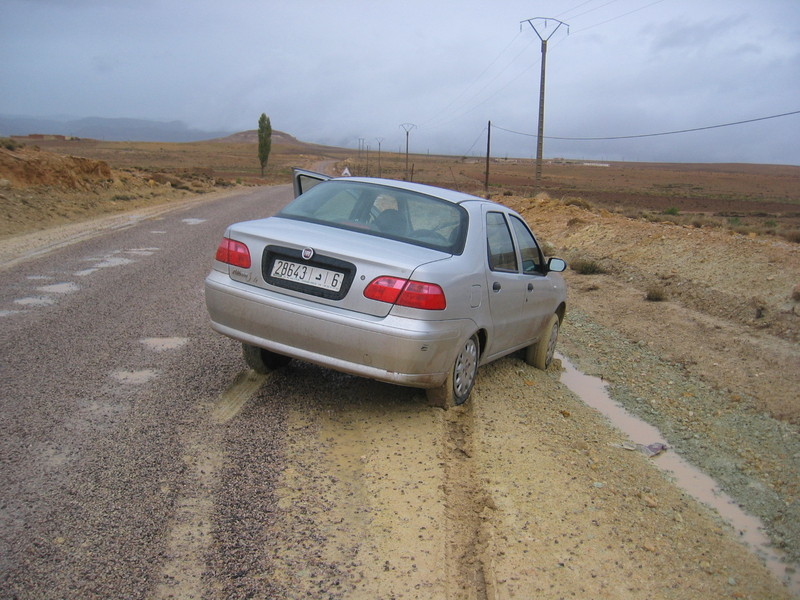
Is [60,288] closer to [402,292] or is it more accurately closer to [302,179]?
[302,179]

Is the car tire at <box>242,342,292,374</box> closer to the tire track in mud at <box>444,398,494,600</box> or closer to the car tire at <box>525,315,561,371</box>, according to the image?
the tire track in mud at <box>444,398,494,600</box>

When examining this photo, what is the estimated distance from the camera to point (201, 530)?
10.8ft

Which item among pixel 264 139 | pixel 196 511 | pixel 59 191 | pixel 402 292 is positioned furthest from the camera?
pixel 264 139

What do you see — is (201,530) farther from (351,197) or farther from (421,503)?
(351,197)

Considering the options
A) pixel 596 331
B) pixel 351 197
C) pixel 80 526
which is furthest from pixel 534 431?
pixel 596 331

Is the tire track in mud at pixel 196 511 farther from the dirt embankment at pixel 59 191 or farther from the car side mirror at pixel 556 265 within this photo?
the dirt embankment at pixel 59 191

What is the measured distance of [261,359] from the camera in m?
5.60

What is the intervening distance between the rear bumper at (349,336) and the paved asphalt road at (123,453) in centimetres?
57

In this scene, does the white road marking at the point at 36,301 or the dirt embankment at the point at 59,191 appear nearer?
the white road marking at the point at 36,301

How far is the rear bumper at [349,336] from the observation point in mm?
4473

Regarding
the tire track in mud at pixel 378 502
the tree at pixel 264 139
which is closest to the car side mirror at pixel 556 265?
the tire track in mud at pixel 378 502

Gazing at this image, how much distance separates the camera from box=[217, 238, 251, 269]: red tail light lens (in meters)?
4.94

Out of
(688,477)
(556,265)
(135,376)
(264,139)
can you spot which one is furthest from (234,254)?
(264,139)

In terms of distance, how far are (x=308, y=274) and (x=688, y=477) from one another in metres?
2.94
